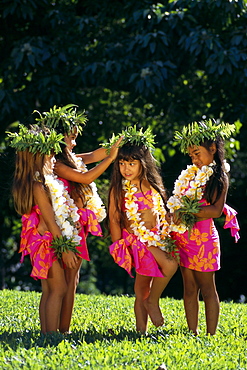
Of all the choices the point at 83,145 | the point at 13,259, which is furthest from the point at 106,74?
the point at 13,259

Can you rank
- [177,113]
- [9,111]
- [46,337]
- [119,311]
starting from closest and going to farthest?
1. [46,337]
2. [119,311]
3. [9,111]
4. [177,113]

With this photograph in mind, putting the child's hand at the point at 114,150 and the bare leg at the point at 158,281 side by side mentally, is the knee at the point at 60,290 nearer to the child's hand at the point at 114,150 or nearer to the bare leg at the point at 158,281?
the bare leg at the point at 158,281

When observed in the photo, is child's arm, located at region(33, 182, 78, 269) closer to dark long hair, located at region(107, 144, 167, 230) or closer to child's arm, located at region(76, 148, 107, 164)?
dark long hair, located at region(107, 144, 167, 230)

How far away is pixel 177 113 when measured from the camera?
10.2 meters

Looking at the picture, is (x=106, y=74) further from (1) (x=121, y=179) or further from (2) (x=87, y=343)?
(2) (x=87, y=343)

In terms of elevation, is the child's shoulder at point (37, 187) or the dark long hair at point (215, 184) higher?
the dark long hair at point (215, 184)

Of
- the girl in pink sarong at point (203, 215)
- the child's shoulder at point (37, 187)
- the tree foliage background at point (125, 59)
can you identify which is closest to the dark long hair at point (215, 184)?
the girl in pink sarong at point (203, 215)

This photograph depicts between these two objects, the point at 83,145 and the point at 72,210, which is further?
the point at 83,145

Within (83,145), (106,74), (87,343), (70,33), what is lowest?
(87,343)

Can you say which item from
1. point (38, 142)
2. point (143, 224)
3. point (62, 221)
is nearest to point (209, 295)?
point (143, 224)

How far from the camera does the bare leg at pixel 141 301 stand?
5.15 metres

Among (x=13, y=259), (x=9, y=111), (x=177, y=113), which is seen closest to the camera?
(x=9, y=111)

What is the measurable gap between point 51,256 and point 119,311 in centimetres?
222

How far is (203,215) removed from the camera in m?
5.07
